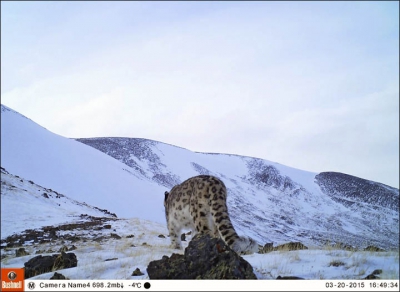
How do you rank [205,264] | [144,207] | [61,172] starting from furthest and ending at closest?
[144,207] → [61,172] → [205,264]

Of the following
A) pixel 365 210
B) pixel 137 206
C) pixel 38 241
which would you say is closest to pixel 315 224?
pixel 365 210

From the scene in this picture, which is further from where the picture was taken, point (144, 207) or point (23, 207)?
point (144, 207)

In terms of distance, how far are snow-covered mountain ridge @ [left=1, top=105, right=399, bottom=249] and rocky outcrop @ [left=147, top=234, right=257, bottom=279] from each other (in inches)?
220

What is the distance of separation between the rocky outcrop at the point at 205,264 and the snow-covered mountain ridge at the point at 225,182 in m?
5.58

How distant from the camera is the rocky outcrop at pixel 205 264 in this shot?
19.2 ft

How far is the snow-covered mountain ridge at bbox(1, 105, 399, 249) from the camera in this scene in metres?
15.5

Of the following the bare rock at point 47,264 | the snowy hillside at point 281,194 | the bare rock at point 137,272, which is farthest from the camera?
the snowy hillside at point 281,194

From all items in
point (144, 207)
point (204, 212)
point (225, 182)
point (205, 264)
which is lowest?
point (144, 207)

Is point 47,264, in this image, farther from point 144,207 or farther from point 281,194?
point 281,194

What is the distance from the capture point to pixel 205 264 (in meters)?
6.07

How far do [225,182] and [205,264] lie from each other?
61961 millimetres

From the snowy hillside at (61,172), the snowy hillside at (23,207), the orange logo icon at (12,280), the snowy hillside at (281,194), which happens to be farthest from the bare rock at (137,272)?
the snowy hillside at (281,194)

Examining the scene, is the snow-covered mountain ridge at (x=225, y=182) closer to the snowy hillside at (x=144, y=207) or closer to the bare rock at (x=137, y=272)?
the snowy hillside at (x=144, y=207)

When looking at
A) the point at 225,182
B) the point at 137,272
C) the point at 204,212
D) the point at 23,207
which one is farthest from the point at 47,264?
the point at 225,182
